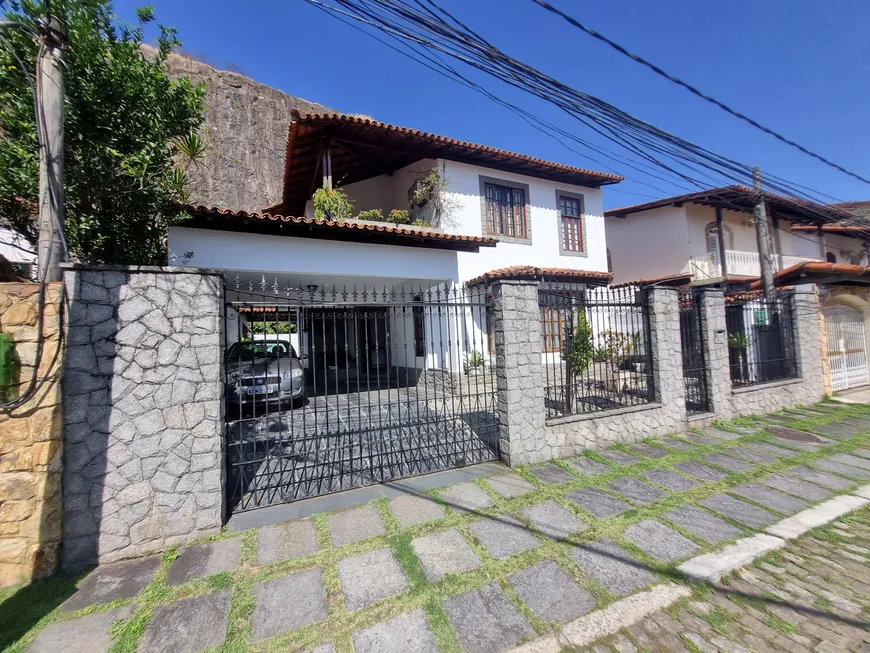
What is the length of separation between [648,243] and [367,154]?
1292cm

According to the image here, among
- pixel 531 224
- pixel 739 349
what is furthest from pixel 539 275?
pixel 739 349

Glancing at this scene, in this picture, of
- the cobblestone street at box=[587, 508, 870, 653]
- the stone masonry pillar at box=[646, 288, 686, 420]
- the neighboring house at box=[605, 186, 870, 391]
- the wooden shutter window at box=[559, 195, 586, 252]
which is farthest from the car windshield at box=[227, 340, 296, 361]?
the neighboring house at box=[605, 186, 870, 391]

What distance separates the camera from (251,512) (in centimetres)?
345

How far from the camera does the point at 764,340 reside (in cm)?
761

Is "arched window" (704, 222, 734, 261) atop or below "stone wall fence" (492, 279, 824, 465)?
atop

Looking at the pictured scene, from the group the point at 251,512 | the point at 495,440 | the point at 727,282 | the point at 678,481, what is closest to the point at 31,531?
the point at 251,512

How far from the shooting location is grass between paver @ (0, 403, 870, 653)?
7.04ft

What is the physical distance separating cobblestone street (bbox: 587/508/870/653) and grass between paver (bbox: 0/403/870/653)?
85 millimetres

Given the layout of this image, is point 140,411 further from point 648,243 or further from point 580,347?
point 648,243

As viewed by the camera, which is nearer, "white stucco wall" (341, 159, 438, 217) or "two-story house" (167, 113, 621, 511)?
"two-story house" (167, 113, 621, 511)

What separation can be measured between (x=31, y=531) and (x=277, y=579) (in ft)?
6.15

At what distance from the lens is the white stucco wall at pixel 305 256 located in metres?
5.89

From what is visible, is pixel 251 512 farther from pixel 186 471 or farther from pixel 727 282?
pixel 727 282

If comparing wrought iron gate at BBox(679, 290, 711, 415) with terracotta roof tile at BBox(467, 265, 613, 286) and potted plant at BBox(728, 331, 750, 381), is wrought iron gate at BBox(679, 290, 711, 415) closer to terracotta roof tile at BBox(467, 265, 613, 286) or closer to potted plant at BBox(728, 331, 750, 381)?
potted plant at BBox(728, 331, 750, 381)
